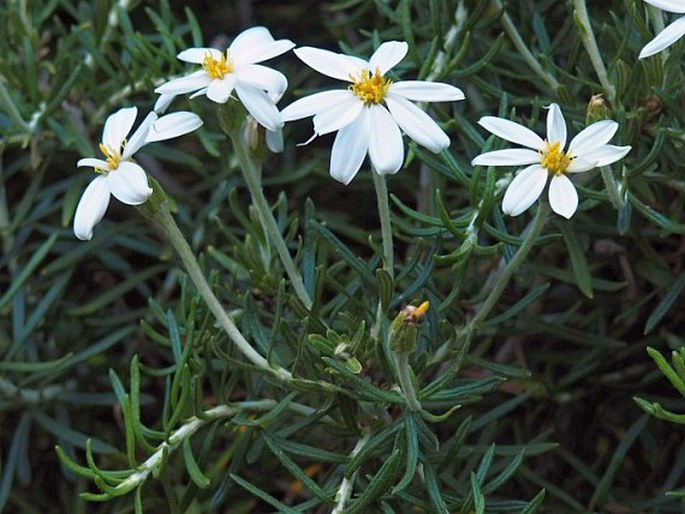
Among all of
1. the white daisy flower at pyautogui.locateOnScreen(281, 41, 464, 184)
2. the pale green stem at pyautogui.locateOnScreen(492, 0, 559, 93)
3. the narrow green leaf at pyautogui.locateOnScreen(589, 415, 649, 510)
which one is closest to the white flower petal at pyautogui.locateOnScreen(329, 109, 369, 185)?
the white daisy flower at pyautogui.locateOnScreen(281, 41, 464, 184)

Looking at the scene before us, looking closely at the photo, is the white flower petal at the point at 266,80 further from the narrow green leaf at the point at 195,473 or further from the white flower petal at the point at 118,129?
the narrow green leaf at the point at 195,473

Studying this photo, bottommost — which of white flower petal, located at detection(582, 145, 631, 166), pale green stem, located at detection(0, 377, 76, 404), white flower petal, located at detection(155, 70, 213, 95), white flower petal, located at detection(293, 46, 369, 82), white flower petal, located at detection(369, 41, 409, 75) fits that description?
pale green stem, located at detection(0, 377, 76, 404)

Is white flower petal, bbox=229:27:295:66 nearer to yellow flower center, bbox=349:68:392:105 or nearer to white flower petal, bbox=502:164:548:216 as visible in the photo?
yellow flower center, bbox=349:68:392:105

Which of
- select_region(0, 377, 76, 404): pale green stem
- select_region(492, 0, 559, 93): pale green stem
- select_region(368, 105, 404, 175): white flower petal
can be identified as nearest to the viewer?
select_region(368, 105, 404, 175): white flower petal

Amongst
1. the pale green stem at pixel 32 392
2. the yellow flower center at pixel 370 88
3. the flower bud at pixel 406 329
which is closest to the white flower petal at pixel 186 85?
the yellow flower center at pixel 370 88

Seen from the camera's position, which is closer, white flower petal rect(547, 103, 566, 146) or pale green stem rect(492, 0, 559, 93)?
white flower petal rect(547, 103, 566, 146)
